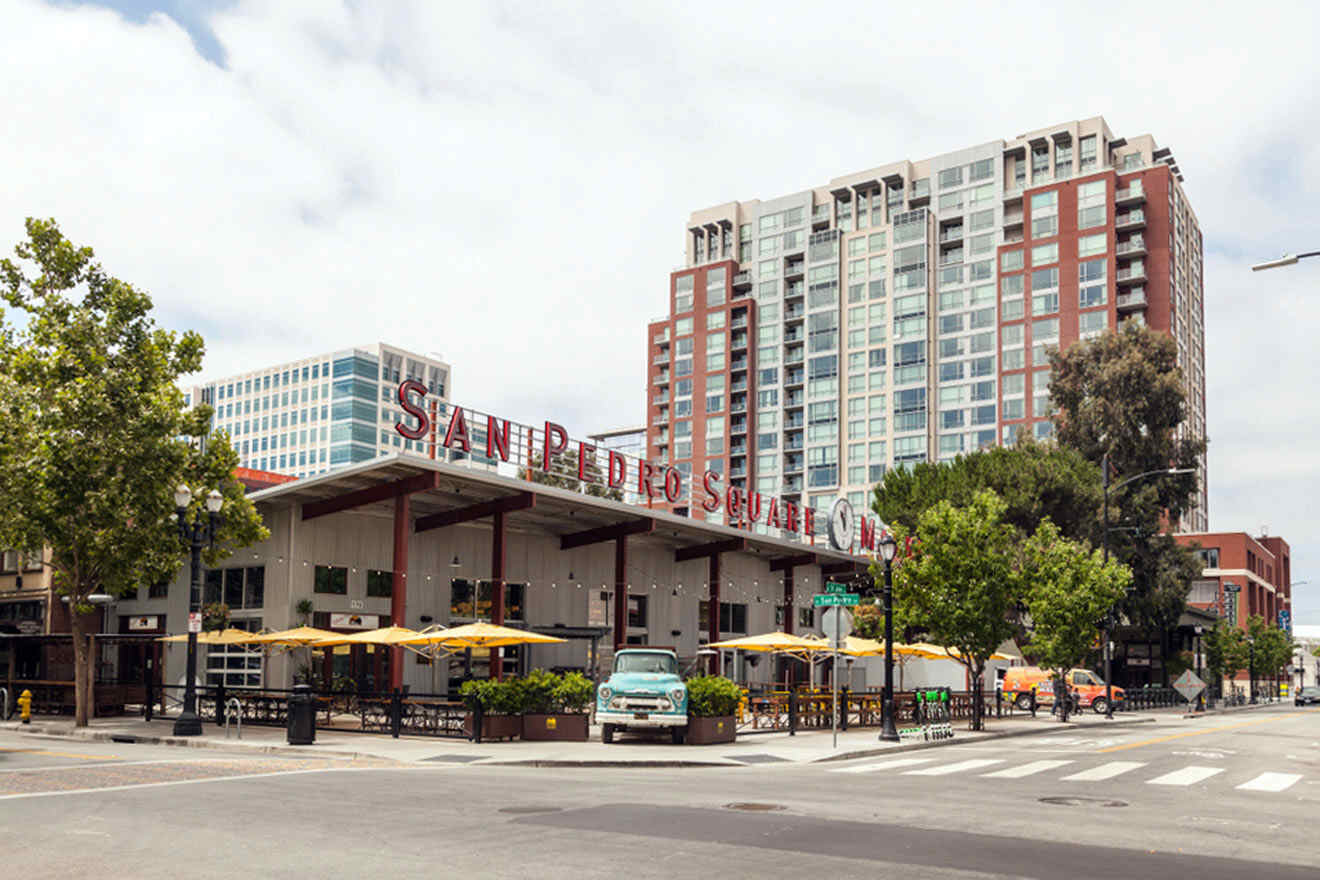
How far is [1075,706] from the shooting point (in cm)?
5231

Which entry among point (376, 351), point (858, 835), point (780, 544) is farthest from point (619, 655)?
point (376, 351)

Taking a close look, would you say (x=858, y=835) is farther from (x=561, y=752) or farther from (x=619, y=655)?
(x=619, y=655)

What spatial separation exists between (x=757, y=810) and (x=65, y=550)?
2278cm

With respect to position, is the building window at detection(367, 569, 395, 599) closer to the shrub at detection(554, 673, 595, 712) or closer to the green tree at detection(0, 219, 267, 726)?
the green tree at detection(0, 219, 267, 726)

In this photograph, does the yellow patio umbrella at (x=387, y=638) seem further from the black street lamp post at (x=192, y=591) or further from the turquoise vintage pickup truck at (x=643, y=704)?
the turquoise vintage pickup truck at (x=643, y=704)

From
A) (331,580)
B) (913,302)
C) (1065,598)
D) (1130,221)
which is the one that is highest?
(1130,221)

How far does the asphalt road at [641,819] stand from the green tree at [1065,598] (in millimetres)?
21350

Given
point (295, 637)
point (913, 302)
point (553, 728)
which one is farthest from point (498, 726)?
point (913, 302)

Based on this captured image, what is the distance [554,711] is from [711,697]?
3.73 m

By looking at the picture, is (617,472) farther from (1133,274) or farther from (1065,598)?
(1133,274)

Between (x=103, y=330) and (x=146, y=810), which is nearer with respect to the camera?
(x=146, y=810)

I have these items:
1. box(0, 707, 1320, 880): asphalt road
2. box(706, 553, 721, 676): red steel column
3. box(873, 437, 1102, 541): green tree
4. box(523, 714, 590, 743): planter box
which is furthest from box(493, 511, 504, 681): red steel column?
box(873, 437, 1102, 541): green tree

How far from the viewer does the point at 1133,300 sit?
11119cm

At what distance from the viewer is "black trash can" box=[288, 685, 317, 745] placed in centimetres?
2506
